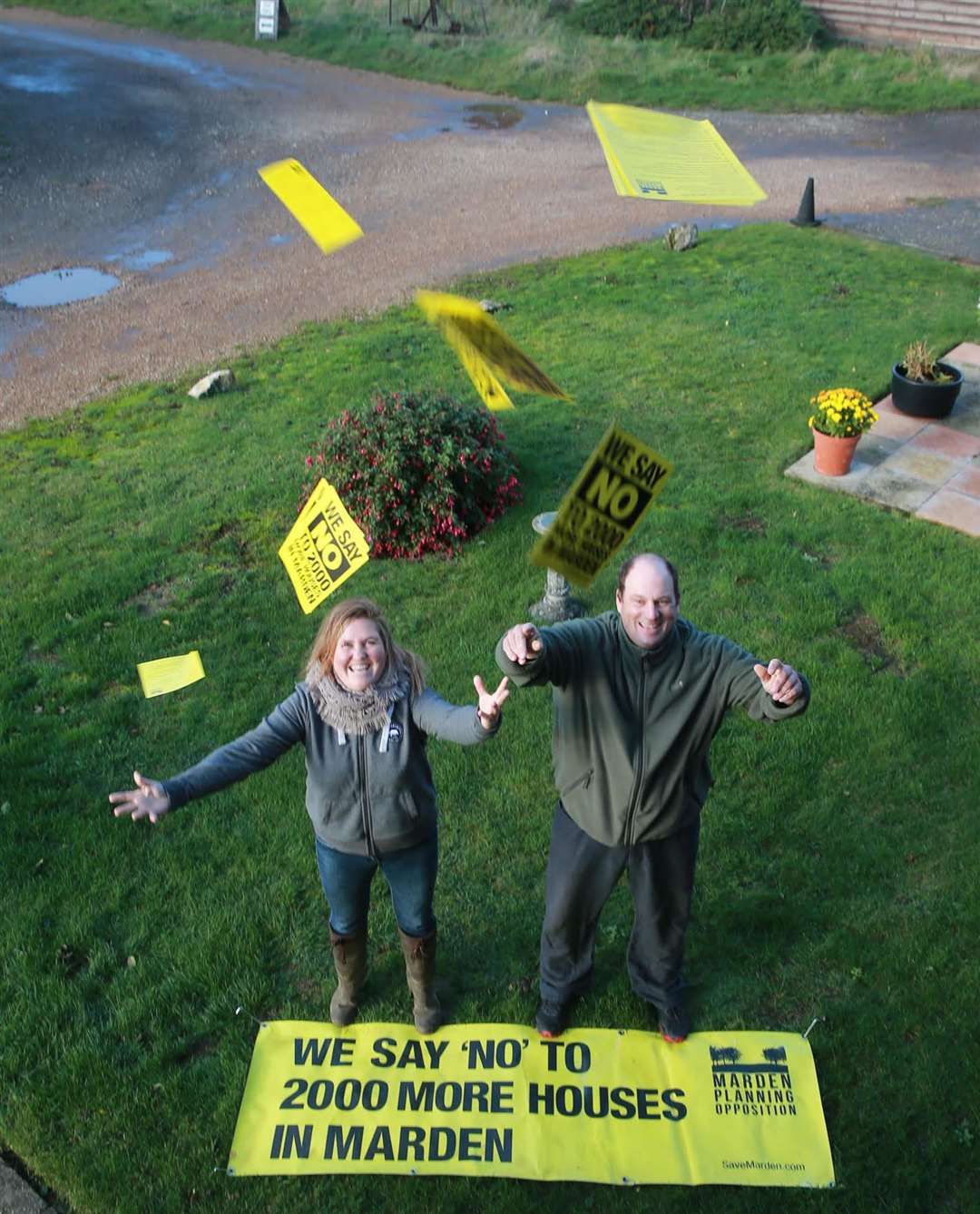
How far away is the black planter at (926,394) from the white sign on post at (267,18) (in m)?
22.3

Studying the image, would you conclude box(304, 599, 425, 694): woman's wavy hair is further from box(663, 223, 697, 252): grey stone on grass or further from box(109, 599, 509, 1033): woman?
box(663, 223, 697, 252): grey stone on grass

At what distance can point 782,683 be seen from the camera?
338cm

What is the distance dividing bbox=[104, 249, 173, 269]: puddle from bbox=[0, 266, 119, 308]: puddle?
406 mm

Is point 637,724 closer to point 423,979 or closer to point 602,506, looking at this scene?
point 602,506

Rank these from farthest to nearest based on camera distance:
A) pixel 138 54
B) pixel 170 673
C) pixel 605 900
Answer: pixel 138 54
pixel 170 673
pixel 605 900

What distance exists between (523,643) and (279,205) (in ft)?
46.2

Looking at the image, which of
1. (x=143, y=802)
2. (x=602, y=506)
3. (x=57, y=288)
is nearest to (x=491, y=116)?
(x=57, y=288)

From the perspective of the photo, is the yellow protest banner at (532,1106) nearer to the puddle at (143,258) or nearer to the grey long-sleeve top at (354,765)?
the grey long-sleeve top at (354,765)

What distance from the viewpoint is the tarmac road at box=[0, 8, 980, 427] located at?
12.1 m

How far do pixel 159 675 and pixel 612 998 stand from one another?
282cm

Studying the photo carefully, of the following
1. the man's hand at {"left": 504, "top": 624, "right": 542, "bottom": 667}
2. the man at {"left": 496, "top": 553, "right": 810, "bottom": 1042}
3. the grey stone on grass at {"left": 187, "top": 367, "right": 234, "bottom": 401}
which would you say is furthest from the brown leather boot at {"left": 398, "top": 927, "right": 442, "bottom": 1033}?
the grey stone on grass at {"left": 187, "top": 367, "right": 234, "bottom": 401}

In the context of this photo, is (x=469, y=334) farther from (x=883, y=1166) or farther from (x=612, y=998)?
(x=883, y=1166)

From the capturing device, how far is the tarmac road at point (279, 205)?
12.1 m

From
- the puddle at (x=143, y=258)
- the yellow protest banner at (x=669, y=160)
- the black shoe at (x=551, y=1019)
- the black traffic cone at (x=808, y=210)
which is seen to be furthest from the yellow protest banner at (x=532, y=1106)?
the black traffic cone at (x=808, y=210)
